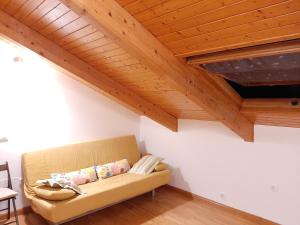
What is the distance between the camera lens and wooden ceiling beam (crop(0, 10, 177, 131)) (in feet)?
8.07

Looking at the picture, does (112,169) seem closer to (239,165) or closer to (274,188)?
(239,165)

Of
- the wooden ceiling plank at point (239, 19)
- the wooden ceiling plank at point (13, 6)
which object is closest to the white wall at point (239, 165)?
the wooden ceiling plank at point (239, 19)

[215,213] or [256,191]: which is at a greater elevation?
[256,191]

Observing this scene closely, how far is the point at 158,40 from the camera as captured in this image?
2.14m

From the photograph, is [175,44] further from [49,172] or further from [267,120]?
[49,172]

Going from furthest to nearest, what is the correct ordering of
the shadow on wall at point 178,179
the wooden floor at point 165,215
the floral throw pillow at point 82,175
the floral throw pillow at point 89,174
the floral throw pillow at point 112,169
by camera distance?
the shadow on wall at point 178,179
the floral throw pillow at point 112,169
the floral throw pillow at point 89,174
the floral throw pillow at point 82,175
the wooden floor at point 165,215

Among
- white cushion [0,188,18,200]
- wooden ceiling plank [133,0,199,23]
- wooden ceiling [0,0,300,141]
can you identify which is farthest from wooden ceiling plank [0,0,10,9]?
white cushion [0,188,18,200]

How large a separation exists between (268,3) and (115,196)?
2540 millimetres

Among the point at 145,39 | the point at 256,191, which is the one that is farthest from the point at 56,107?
the point at 256,191

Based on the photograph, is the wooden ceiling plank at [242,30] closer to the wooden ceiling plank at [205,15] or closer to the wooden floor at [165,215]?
the wooden ceiling plank at [205,15]

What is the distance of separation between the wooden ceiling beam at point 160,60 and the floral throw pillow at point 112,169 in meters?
1.69

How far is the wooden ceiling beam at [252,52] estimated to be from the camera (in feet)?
5.58

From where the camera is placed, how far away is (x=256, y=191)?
10.1ft

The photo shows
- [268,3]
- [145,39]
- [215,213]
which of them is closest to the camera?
[268,3]
